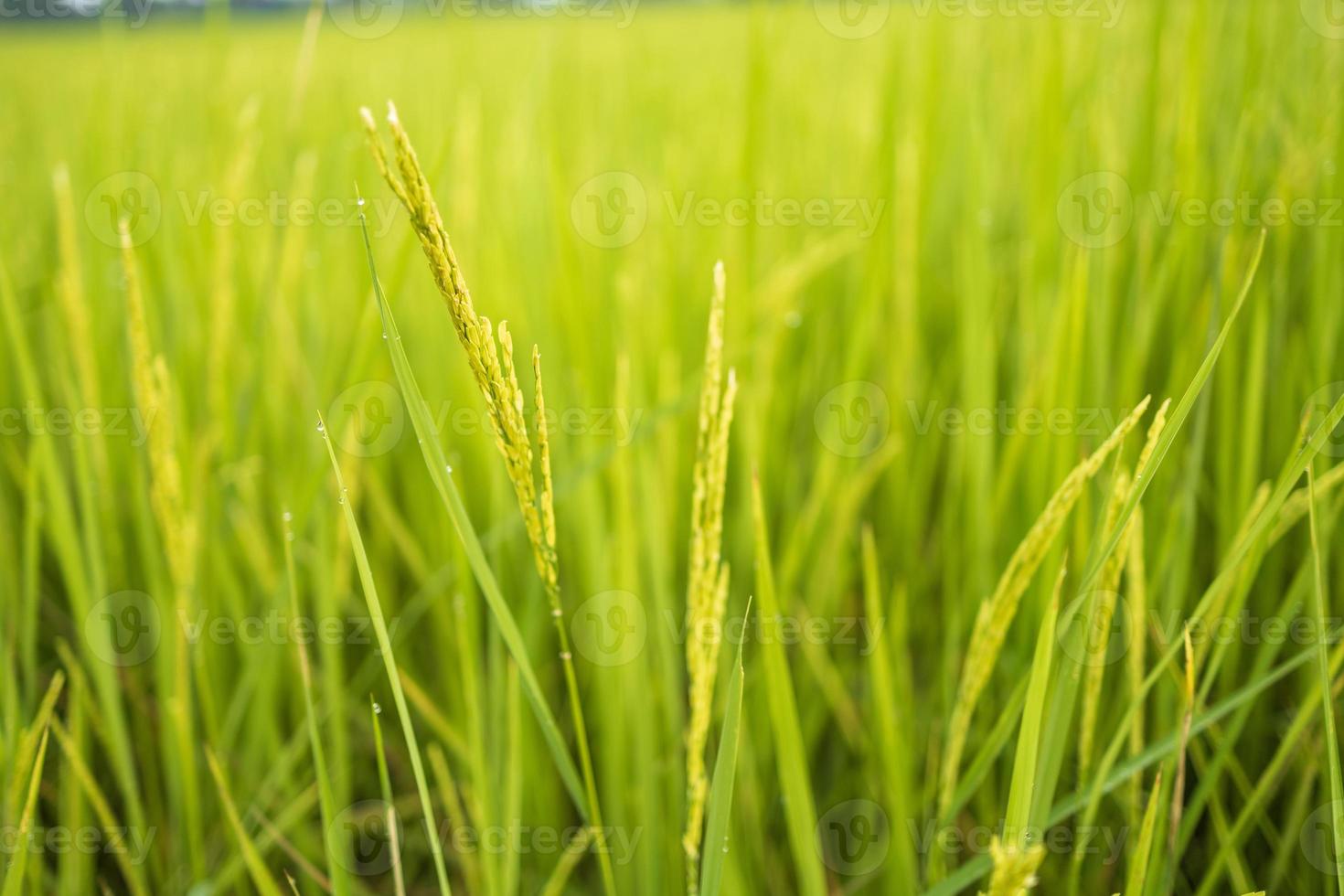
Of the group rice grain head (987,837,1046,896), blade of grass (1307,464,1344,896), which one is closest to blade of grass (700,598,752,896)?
rice grain head (987,837,1046,896)

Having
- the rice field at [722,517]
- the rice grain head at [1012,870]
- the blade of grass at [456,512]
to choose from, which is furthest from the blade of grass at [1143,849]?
the blade of grass at [456,512]

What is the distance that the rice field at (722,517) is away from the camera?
1.63 feet

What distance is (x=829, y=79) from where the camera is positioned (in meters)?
3.16

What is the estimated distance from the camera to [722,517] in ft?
2.78

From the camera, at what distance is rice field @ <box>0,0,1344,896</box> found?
0.50 m

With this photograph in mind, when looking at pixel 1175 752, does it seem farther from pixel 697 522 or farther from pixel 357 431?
pixel 357 431

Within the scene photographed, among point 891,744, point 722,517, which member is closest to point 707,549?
point 891,744

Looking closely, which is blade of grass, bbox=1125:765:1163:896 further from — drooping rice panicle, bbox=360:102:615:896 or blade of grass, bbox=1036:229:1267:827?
drooping rice panicle, bbox=360:102:615:896

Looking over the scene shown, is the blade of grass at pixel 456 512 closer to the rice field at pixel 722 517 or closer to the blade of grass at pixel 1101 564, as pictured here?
the rice field at pixel 722 517

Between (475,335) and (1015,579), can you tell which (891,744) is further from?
(475,335)

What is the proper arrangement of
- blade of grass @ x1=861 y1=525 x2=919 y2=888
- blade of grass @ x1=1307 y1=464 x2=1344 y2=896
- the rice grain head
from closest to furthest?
the rice grain head
blade of grass @ x1=1307 y1=464 x2=1344 y2=896
blade of grass @ x1=861 y1=525 x2=919 y2=888

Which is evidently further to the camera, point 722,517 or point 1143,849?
point 722,517

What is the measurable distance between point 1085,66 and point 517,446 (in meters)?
1.15

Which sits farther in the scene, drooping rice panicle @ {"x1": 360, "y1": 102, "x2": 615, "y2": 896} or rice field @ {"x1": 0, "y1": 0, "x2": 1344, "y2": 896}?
rice field @ {"x1": 0, "y1": 0, "x2": 1344, "y2": 896}
